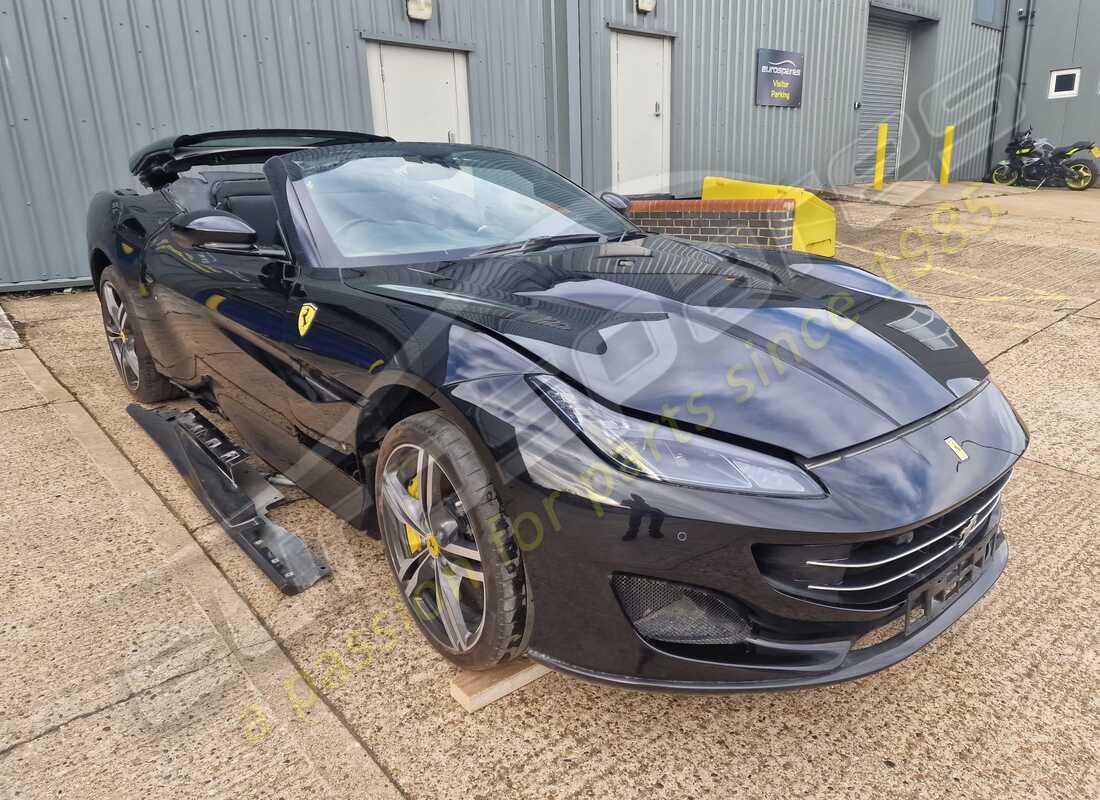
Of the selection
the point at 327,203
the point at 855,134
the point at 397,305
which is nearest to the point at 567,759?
the point at 397,305

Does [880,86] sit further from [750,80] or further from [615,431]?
[615,431]

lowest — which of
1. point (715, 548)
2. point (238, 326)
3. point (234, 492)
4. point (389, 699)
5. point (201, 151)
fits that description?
point (389, 699)

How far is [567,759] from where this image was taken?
1672 mm

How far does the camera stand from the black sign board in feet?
37.6

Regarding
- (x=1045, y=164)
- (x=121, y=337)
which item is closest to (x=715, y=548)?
(x=121, y=337)

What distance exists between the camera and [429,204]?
2.59 meters

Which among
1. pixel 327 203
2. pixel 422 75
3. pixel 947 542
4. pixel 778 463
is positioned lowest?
pixel 947 542

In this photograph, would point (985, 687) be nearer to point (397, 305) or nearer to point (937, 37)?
point (397, 305)

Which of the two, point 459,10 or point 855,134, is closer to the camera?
point 459,10

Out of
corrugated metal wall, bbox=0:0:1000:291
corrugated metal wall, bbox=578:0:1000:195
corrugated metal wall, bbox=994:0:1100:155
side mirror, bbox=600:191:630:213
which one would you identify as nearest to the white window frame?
corrugated metal wall, bbox=994:0:1100:155

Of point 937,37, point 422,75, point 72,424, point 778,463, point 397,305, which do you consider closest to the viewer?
point 778,463

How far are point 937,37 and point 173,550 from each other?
17311 millimetres

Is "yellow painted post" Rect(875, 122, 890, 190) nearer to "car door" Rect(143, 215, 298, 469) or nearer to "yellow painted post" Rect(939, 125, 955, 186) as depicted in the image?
"yellow painted post" Rect(939, 125, 955, 186)

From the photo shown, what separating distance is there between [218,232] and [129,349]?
1.92 m
